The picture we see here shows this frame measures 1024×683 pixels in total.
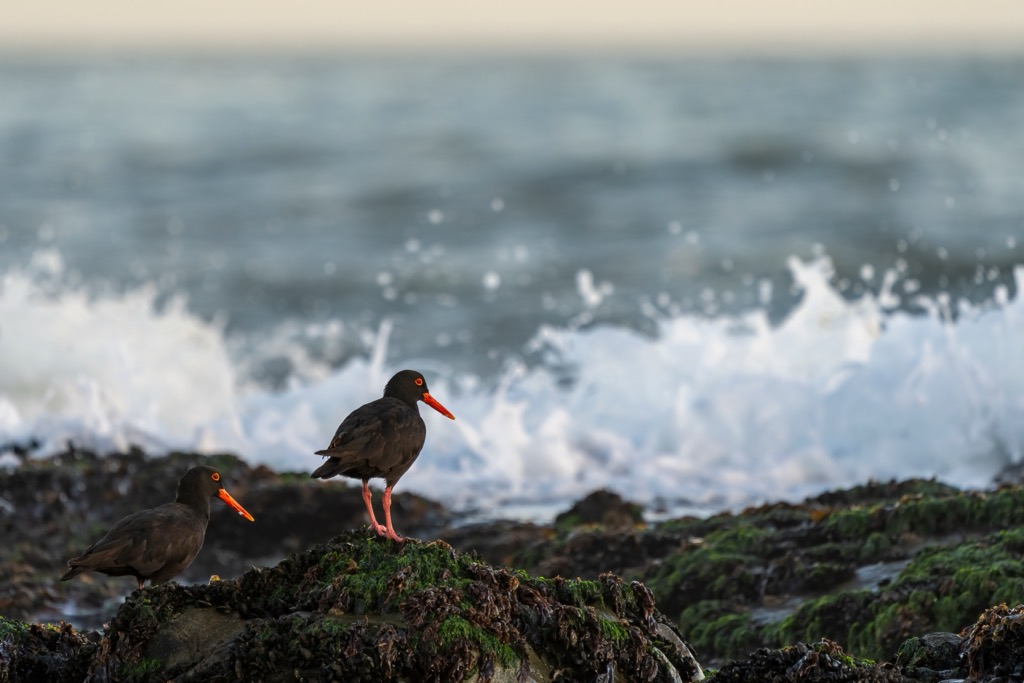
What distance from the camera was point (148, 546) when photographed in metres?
6.37

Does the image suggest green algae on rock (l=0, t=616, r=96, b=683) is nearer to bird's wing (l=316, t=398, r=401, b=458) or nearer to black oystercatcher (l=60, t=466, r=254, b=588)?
black oystercatcher (l=60, t=466, r=254, b=588)

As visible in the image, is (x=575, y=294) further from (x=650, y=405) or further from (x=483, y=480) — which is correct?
(x=483, y=480)

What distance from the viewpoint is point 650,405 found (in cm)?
1518

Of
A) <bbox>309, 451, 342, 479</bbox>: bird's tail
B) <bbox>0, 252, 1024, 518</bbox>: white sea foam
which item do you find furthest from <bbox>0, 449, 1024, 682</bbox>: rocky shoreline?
<bbox>0, 252, 1024, 518</bbox>: white sea foam

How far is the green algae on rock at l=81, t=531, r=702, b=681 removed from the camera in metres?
5.27

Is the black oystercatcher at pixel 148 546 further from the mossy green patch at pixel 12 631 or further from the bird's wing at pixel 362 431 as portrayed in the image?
the bird's wing at pixel 362 431

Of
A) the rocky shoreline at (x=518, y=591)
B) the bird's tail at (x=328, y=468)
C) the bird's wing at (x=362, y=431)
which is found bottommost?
the rocky shoreline at (x=518, y=591)

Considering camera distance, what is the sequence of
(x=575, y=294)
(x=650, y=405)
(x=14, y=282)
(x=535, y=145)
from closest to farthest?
1. (x=650, y=405)
2. (x=14, y=282)
3. (x=575, y=294)
4. (x=535, y=145)

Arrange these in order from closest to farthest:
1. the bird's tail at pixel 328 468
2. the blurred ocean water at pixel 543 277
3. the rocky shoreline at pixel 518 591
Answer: the rocky shoreline at pixel 518 591, the bird's tail at pixel 328 468, the blurred ocean water at pixel 543 277

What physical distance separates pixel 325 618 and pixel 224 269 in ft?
71.9

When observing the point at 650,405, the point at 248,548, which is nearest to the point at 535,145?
the point at 650,405

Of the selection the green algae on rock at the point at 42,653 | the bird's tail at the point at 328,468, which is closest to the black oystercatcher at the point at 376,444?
the bird's tail at the point at 328,468

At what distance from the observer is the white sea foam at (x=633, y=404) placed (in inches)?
509

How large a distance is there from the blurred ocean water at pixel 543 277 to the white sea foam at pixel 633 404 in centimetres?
4
